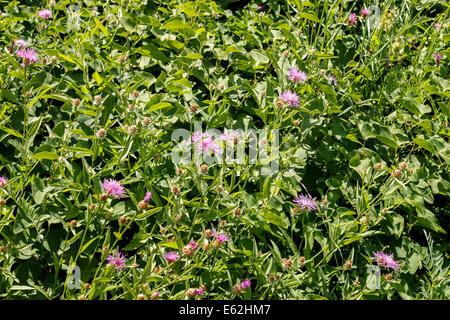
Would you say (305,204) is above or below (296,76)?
below

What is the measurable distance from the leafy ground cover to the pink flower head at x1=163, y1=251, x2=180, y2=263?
0.4 inches

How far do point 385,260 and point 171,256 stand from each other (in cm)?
67

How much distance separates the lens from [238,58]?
80.1 inches

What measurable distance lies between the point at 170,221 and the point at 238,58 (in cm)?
92

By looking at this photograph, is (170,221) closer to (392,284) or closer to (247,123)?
(247,123)

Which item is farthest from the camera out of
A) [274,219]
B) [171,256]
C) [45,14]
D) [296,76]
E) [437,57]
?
[437,57]

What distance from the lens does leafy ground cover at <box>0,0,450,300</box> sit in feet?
4.51

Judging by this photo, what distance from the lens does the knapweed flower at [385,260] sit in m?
1.50

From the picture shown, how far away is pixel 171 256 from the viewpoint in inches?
51.4

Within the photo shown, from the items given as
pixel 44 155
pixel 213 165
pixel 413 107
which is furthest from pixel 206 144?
pixel 413 107

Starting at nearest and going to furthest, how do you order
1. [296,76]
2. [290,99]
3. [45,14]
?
1. [290,99]
2. [296,76]
3. [45,14]

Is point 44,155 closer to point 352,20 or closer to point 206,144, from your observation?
point 206,144

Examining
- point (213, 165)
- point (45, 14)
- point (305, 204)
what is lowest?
point (305, 204)
